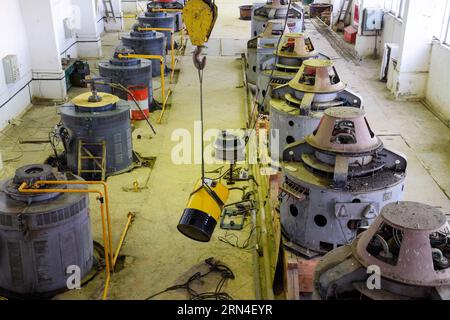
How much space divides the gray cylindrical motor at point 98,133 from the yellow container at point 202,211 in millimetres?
4146

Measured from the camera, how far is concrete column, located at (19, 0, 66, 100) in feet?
43.8

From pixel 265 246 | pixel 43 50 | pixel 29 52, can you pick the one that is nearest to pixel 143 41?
pixel 43 50

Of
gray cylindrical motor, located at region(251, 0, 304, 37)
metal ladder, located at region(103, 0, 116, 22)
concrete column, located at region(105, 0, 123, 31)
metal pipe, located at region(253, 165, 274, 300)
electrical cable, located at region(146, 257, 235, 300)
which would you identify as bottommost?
electrical cable, located at region(146, 257, 235, 300)

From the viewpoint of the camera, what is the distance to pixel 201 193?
6.00 meters

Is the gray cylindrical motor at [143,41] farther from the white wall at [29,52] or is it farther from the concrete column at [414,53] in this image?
the concrete column at [414,53]

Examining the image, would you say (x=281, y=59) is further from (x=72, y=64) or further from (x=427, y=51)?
(x=72, y=64)

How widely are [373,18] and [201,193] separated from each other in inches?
573

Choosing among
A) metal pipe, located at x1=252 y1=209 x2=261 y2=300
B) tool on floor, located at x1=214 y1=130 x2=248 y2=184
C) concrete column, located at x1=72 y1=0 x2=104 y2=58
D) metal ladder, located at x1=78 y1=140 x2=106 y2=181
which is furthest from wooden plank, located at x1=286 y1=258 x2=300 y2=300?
concrete column, located at x1=72 y1=0 x2=104 y2=58

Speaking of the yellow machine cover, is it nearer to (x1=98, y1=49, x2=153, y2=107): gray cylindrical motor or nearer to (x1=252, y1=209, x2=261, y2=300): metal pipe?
(x1=252, y1=209, x2=261, y2=300): metal pipe

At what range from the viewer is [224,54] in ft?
64.6

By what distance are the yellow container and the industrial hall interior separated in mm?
20

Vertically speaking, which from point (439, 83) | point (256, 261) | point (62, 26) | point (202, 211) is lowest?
point (256, 261)

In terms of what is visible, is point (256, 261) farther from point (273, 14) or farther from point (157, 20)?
point (157, 20)
